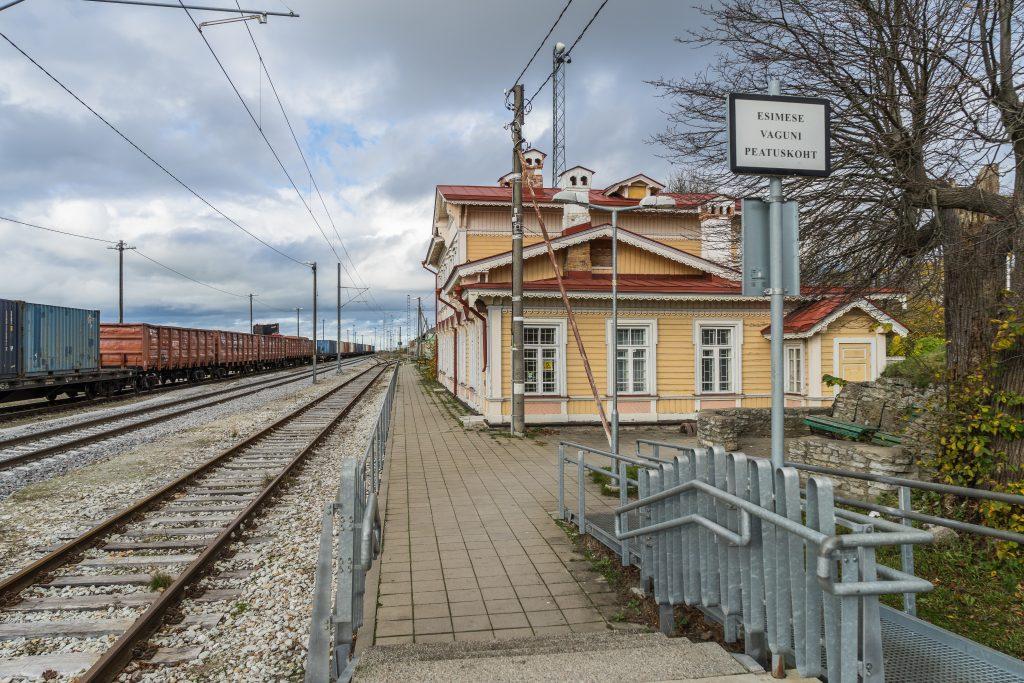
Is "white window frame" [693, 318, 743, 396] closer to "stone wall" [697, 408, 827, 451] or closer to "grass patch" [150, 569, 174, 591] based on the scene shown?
"stone wall" [697, 408, 827, 451]

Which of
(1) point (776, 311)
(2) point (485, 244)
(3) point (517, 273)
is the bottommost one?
(1) point (776, 311)

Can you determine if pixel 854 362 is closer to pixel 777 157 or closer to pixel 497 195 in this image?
pixel 497 195

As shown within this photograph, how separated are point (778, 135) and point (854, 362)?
1556 centimetres

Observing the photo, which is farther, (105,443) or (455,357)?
(455,357)

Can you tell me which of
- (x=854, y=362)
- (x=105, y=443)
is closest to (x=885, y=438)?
(x=854, y=362)

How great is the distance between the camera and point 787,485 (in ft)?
10.3

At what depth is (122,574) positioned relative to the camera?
6.42 meters

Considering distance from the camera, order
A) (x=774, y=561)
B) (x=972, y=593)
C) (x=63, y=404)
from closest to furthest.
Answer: (x=774, y=561) < (x=972, y=593) < (x=63, y=404)

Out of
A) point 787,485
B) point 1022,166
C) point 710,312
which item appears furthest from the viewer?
point 710,312

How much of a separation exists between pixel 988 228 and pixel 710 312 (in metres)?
12.7

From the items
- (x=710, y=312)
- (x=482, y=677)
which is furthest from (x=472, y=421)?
(x=482, y=677)

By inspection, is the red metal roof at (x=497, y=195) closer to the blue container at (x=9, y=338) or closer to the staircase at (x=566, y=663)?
the blue container at (x=9, y=338)

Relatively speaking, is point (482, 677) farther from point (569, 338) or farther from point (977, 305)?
point (569, 338)

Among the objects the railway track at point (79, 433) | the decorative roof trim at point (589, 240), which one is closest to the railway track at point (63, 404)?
the railway track at point (79, 433)
